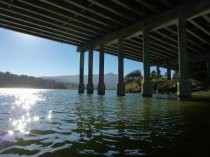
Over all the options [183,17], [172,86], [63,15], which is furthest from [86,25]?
[172,86]

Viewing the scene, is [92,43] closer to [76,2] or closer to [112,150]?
[76,2]

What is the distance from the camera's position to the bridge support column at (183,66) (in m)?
31.0

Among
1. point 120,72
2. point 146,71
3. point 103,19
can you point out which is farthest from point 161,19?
point 120,72

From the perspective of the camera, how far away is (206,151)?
5.36 metres

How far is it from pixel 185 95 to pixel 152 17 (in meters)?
A: 13.4

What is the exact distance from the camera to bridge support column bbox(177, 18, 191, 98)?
31.0m

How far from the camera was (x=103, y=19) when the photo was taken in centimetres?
4059

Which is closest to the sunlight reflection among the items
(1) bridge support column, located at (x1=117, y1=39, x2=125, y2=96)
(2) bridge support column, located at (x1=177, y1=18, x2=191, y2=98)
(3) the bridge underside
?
(2) bridge support column, located at (x1=177, y1=18, x2=191, y2=98)

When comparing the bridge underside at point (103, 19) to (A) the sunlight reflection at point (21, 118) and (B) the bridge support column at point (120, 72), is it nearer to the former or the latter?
(B) the bridge support column at point (120, 72)

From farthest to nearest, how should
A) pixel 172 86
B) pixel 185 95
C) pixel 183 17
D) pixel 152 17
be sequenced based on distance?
1. pixel 172 86
2. pixel 152 17
3. pixel 183 17
4. pixel 185 95

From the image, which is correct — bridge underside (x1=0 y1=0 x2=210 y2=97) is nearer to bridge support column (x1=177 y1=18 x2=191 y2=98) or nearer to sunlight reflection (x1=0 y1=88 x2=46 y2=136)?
bridge support column (x1=177 y1=18 x2=191 y2=98)

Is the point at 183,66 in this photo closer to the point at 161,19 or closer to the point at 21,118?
the point at 161,19

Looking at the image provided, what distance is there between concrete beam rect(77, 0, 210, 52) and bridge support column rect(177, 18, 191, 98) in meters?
1.28

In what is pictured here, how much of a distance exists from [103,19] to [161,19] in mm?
9549
